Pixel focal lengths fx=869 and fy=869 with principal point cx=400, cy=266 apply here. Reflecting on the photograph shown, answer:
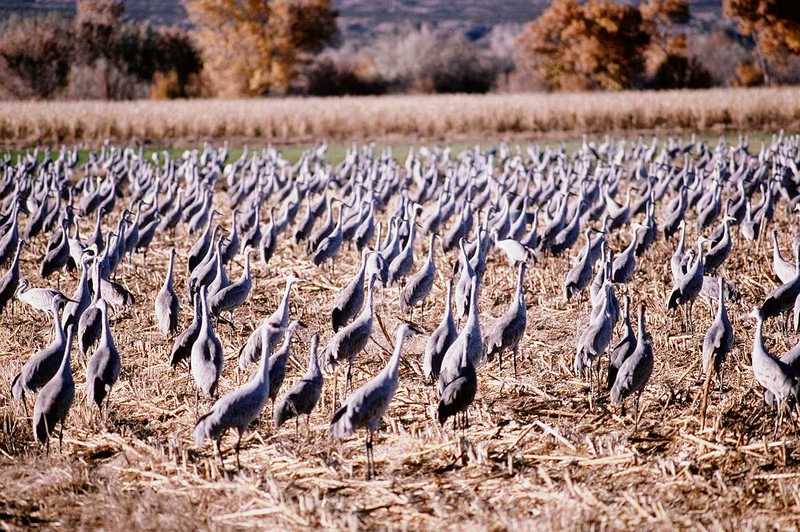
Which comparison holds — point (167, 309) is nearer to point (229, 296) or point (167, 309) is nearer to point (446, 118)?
point (229, 296)

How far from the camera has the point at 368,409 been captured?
5.41 m

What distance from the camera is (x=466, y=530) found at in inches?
183

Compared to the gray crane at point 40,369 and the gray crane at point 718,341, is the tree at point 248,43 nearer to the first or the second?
the gray crane at point 40,369

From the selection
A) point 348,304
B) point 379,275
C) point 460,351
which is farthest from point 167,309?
point 460,351

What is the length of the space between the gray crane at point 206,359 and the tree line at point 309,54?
38059mm

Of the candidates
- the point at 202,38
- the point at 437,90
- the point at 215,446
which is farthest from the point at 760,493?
the point at 437,90

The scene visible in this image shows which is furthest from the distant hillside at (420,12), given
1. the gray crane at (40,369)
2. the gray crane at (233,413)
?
the gray crane at (233,413)

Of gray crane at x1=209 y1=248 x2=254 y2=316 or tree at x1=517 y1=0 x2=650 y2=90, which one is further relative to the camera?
tree at x1=517 y1=0 x2=650 y2=90

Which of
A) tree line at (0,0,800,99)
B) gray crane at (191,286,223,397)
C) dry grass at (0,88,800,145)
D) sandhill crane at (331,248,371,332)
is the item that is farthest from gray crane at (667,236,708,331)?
tree line at (0,0,800,99)

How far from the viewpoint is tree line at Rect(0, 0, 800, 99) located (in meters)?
42.5

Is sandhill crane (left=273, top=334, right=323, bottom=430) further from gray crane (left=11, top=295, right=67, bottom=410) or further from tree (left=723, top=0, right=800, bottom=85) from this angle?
tree (left=723, top=0, right=800, bottom=85)

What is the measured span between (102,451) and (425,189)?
32.2ft

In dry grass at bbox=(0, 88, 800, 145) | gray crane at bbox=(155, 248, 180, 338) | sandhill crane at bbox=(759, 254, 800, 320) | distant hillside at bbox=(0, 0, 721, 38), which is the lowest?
dry grass at bbox=(0, 88, 800, 145)

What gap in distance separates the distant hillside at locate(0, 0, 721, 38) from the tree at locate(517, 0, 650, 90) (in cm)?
6756
